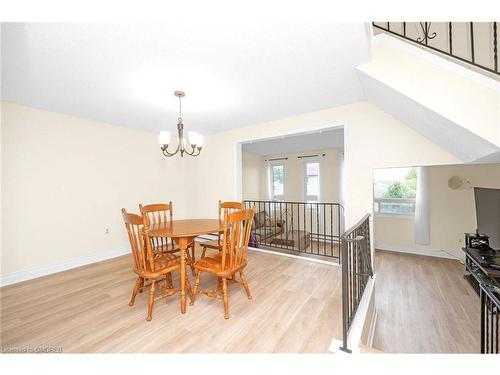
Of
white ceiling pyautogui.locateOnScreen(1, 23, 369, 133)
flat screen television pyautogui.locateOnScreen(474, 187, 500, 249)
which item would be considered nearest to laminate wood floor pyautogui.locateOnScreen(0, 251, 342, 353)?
flat screen television pyautogui.locateOnScreen(474, 187, 500, 249)

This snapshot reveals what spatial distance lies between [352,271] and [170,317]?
1740 millimetres

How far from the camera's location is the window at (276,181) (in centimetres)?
703

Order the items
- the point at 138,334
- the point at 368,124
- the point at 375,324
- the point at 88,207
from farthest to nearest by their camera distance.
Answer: the point at 88,207 → the point at 368,124 → the point at 375,324 → the point at 138,334

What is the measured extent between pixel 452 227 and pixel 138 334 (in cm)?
573

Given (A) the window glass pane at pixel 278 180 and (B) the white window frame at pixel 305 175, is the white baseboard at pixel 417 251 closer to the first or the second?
(B) the white window frame at pixel 305 175

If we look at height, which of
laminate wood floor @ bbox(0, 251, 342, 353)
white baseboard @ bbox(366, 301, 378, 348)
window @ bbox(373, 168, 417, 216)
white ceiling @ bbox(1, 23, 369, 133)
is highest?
white ceiling @ bbox(1, 23, 369, 133)

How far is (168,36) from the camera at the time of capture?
146 centimetres

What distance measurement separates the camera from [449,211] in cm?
417

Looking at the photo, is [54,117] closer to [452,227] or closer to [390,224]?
[390,224]

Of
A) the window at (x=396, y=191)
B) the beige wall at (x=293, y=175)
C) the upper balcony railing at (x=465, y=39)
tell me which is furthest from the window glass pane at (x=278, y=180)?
the upper balcony railing at (x=465, y=39)

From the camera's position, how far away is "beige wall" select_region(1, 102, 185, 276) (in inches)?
103

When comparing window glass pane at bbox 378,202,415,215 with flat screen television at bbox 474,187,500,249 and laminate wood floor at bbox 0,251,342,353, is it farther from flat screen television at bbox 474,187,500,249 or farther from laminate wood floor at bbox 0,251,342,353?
laminate wood floor at bbox 0,251,342,353

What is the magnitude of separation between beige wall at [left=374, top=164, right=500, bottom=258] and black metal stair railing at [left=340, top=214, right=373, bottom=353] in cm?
280
